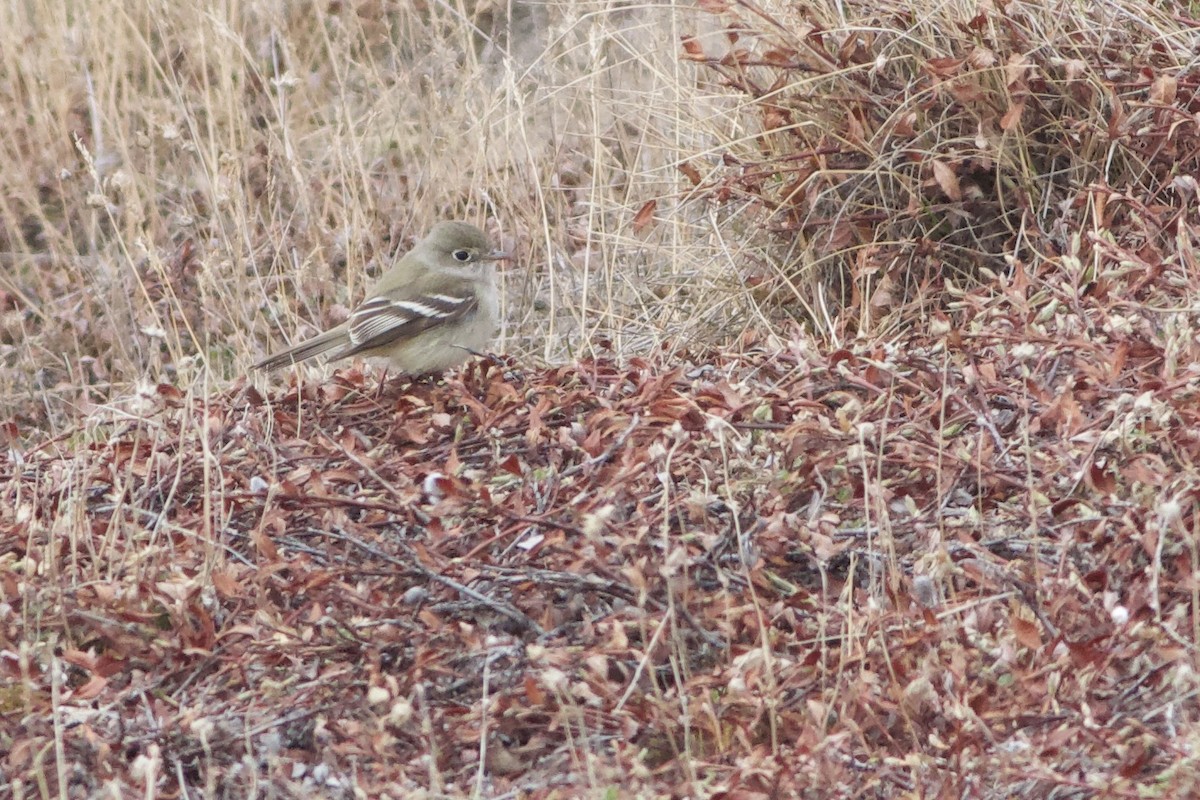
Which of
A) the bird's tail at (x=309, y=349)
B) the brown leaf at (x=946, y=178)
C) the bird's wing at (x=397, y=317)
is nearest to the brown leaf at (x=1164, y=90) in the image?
the brown leaf at (x=946, y=178)

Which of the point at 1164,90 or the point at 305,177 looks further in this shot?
the point at 305,177

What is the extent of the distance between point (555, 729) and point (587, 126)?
4.97 meters

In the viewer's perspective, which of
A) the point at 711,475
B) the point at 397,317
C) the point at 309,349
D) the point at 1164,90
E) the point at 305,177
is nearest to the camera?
the point at 711,475

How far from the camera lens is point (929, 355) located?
526 cm

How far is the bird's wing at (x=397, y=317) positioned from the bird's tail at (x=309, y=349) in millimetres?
85

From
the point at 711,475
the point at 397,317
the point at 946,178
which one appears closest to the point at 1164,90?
the point at 946,178

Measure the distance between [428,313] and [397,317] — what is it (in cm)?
11

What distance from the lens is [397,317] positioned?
5.95m

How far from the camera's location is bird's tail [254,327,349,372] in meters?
5.96

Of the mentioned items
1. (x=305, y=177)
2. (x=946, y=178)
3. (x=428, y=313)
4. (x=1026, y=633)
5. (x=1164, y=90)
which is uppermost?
(x=1164, y=90)

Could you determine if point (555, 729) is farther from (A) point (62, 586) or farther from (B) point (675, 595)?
(A) point (62, 586)

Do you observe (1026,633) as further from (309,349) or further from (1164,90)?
(309,349)

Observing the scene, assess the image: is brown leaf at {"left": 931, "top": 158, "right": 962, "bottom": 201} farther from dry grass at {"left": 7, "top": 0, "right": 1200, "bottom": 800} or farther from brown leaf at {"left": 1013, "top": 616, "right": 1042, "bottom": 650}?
brown leaf at {"left": 1013, "top": 616, "right": 1042, "bottom": 650}

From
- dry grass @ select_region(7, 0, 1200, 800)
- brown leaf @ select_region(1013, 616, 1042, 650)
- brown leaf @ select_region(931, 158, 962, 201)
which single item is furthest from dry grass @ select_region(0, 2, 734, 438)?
brown leaf @ select_region(1013, 616, 1042, 650)
